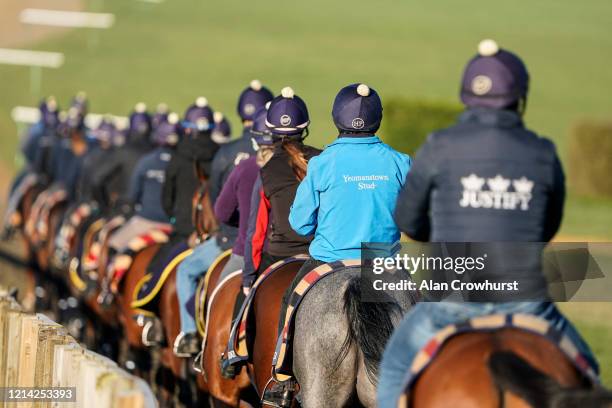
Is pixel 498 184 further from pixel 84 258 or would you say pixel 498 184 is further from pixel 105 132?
pixel 105 132

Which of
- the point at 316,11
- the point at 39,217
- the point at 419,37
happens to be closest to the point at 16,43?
the point at 316,11

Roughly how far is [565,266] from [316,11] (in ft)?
163

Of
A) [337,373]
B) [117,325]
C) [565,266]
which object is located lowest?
[117,325]

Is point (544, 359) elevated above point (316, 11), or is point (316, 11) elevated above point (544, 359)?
point (316, 11)

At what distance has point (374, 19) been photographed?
5369cm

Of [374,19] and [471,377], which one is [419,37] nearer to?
[374,19]

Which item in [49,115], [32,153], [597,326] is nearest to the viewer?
[597,326]

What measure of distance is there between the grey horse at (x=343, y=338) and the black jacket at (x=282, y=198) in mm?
1368

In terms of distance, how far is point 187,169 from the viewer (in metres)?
12.8

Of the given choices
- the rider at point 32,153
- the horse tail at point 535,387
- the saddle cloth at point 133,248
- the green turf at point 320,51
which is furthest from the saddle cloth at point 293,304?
the green turf at point 320,51

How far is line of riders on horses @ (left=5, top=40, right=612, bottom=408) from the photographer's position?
19.1 ft

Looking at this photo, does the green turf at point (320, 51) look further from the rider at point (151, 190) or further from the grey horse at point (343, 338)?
the grey horse at point (343, 338)

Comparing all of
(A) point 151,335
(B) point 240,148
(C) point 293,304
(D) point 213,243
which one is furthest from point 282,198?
(A) point 151,335

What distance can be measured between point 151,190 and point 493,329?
9.01m
